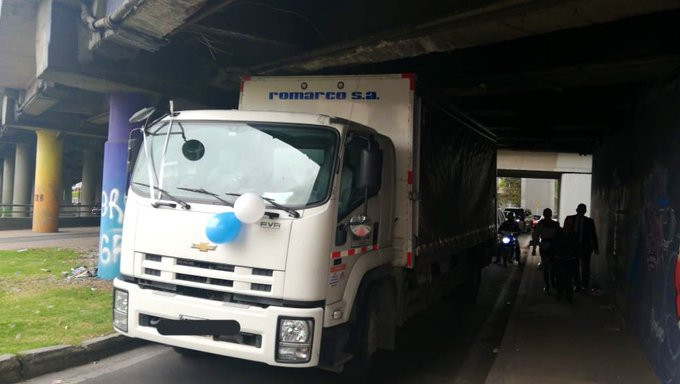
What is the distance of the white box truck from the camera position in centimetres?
417

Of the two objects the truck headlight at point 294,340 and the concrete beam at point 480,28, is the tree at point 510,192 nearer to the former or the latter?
the concrete beam at point 480,28

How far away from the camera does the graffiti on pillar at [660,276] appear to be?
5.10m

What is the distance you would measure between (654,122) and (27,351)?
7.55 meters

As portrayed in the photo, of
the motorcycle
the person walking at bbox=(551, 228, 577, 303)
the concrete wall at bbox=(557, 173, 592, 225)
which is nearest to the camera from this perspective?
the person walking at bbox=(551, 228, 577, 303)

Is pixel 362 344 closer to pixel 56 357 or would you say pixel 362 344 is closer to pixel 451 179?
pixel 56 357

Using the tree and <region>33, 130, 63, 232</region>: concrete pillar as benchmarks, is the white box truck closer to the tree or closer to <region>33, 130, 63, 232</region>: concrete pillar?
<region>33, 130, 63, 232</region>: concrete pillar

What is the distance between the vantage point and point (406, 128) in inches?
225

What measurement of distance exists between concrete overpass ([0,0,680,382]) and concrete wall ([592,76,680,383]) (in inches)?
1.3

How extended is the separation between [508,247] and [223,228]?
14.3 metres

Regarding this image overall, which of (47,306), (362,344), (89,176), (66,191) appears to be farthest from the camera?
(66,191)

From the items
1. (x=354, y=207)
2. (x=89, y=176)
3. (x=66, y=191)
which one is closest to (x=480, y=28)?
(x=354, y=207)

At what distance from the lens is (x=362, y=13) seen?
290 inches

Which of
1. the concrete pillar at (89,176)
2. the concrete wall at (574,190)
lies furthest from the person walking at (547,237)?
the concrete pillar at (89,176)

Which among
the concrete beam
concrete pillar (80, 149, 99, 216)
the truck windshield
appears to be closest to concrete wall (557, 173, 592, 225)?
the concrete beam
